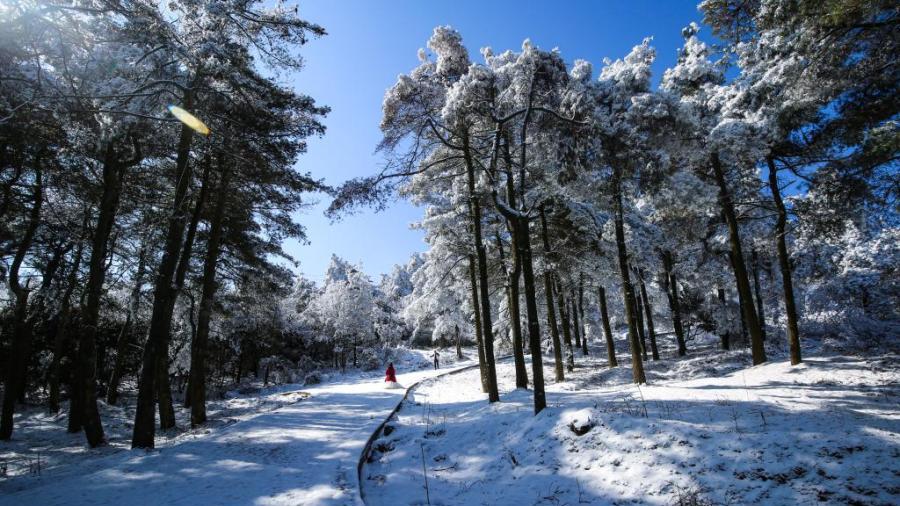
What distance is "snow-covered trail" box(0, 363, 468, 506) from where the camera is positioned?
5.80m

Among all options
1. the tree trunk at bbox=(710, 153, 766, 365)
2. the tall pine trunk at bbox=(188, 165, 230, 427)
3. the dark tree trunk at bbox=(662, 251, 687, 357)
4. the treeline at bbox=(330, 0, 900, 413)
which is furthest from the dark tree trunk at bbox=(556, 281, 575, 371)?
the tall pine trunk at bbox=(188, 165, 230, 427)

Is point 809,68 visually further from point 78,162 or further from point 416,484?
point 78,162

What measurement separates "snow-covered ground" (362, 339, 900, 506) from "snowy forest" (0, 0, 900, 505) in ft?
0.15

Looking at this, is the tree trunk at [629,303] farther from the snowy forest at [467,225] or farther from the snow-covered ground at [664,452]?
the snow-covered ground at [664,452]

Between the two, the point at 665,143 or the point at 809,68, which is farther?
the point at 665,143

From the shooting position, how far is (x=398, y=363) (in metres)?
46.4

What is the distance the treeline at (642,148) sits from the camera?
8758 mm

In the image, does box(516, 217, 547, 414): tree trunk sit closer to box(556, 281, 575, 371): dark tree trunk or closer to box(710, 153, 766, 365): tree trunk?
box(710, 153, 766, 365): tree trunk

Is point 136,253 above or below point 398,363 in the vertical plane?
above

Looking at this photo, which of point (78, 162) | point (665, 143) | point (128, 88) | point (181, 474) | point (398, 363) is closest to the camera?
point (181, 474)

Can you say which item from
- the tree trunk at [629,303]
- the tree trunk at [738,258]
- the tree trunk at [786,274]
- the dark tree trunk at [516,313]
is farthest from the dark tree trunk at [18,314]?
the tree trunk at [786,274]

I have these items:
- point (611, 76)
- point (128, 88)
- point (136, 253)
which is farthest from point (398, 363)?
point (128, 88)

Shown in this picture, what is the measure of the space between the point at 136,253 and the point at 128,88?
306 inches

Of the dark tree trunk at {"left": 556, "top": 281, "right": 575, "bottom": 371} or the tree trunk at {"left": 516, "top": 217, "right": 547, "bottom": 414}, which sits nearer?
the tree trunk at {"left": 516, "top": 217, "right": 547, "bottom": 414}
